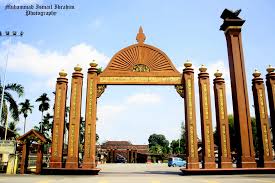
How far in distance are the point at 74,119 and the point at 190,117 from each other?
616 cm

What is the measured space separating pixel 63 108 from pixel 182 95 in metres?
6.51

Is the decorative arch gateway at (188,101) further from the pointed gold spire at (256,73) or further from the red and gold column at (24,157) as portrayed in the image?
the red and gold column at (24,157)

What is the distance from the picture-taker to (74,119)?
14.5m

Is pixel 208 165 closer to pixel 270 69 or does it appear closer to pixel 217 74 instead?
pixel 217 74

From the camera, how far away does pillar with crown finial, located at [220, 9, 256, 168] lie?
14453mm

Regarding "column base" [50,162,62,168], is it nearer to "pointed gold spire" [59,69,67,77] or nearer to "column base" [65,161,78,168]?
"column base" [65,161,78,168]

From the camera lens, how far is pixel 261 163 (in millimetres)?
14664

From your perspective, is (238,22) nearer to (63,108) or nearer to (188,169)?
(188,169)

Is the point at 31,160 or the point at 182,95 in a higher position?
the point at 182,95

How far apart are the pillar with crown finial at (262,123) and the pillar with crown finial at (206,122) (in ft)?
9.30

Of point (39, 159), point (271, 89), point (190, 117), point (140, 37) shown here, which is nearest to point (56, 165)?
point (39, 159)

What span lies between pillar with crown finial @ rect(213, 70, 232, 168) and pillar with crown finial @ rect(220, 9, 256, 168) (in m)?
0.73

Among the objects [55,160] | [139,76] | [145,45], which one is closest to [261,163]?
[139,76]

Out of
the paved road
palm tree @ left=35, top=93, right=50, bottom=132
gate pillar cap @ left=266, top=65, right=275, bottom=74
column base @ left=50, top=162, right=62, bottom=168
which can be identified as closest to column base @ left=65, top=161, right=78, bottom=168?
column base @ left=50, top=162, right=62, bottom=168
